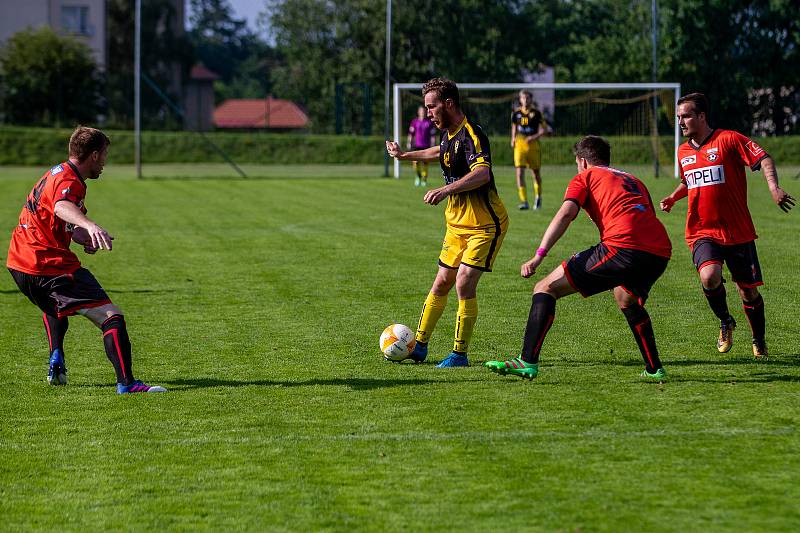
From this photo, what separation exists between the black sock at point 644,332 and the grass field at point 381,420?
18 cm

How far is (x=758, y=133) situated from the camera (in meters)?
44.8

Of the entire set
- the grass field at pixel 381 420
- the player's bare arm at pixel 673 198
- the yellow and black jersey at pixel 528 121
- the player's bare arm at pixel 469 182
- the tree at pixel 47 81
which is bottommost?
the grass field at pixel 381 420

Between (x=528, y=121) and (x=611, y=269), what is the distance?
54.9ft

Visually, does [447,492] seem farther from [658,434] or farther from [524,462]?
[658,434]

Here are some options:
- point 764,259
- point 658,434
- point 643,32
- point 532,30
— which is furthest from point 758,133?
point 658,434

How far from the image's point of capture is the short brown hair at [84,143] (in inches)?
288

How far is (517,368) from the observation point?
25.1 ft

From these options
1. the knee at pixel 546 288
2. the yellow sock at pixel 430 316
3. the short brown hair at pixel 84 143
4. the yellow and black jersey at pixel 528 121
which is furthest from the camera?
the yellow and black jersey at pixel 528 121

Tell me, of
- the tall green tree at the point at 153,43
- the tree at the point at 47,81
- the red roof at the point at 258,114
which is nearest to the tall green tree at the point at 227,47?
the red roof at the point at 258,114

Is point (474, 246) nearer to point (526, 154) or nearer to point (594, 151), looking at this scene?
point (594, 151)

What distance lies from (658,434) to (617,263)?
1.38 meters

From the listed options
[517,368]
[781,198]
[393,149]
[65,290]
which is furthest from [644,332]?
[65,290]

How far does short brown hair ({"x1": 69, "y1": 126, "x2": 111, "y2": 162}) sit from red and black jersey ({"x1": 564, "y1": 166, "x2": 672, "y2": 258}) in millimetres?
2960

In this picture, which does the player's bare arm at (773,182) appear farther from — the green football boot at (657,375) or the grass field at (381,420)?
the green football boot at (657,375)
